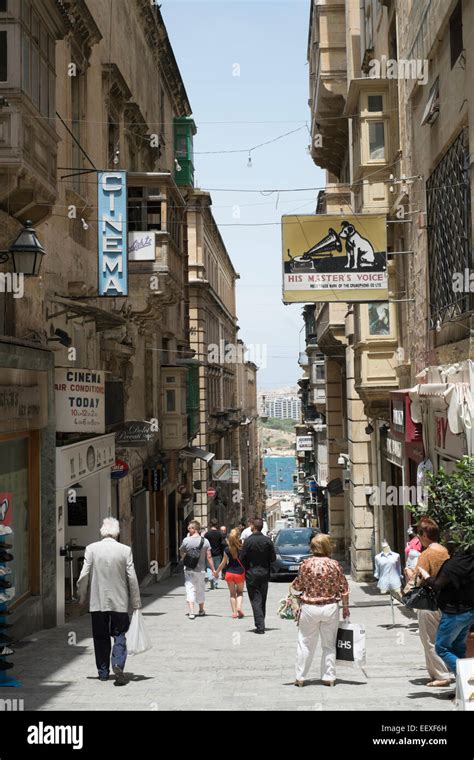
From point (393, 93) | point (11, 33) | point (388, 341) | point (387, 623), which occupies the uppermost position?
point (393, 93)

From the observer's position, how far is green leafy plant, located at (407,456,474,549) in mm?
8531

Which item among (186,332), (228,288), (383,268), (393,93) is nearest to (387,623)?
(383,268)

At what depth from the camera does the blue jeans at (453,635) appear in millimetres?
8461

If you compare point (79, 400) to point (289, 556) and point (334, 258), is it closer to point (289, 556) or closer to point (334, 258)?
point (334, 258)

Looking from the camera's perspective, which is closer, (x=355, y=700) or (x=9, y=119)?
A: (x=355, y=700)

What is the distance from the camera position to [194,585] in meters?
16.5

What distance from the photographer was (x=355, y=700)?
852 centimetres

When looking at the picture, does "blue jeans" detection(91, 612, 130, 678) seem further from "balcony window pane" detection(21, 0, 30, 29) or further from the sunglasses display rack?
"balcony window pane" detection(21, 0, 30, 29)

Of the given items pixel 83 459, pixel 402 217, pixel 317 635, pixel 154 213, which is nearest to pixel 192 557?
pixel 83 459

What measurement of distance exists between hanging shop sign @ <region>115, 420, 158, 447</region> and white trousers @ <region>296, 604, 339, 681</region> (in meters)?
14.9

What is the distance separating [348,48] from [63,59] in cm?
1051

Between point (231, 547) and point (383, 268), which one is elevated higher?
point (383, 268)

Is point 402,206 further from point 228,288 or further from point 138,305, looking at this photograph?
point 228,288

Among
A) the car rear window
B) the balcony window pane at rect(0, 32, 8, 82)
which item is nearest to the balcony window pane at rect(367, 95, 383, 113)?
the balcony window pane at rect(0, 32, 8, 82)
